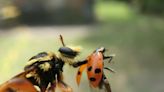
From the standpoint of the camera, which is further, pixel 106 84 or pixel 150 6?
pixel 150 6

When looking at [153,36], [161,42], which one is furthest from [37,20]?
[161,42]

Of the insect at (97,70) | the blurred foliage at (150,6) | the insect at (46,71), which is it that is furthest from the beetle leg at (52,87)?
the blurred foliage at (150,6)

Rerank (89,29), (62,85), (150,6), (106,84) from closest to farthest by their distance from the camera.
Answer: (106,84) → (62,85) → (89,29) → (150,6)

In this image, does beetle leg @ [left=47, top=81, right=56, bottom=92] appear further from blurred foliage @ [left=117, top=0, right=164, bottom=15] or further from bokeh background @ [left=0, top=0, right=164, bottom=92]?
blurred foliage @ [left=117, top=0, right=164, bottom=15]

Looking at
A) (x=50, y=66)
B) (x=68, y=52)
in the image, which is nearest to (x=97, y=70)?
(x=68, y=52)

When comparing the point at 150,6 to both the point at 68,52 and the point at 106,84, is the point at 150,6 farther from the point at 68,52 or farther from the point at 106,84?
the point at 106,84


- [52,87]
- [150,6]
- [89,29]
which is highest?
[52,87]

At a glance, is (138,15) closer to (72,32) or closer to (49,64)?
(72,32)

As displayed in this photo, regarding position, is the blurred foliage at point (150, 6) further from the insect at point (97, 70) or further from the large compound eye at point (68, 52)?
the insect at point (97, 70)

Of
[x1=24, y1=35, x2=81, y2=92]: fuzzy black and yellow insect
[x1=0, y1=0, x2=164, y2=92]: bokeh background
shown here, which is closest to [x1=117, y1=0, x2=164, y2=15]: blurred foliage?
[x1=0, y1=0, x2=164, y2=92]: bokeh background
